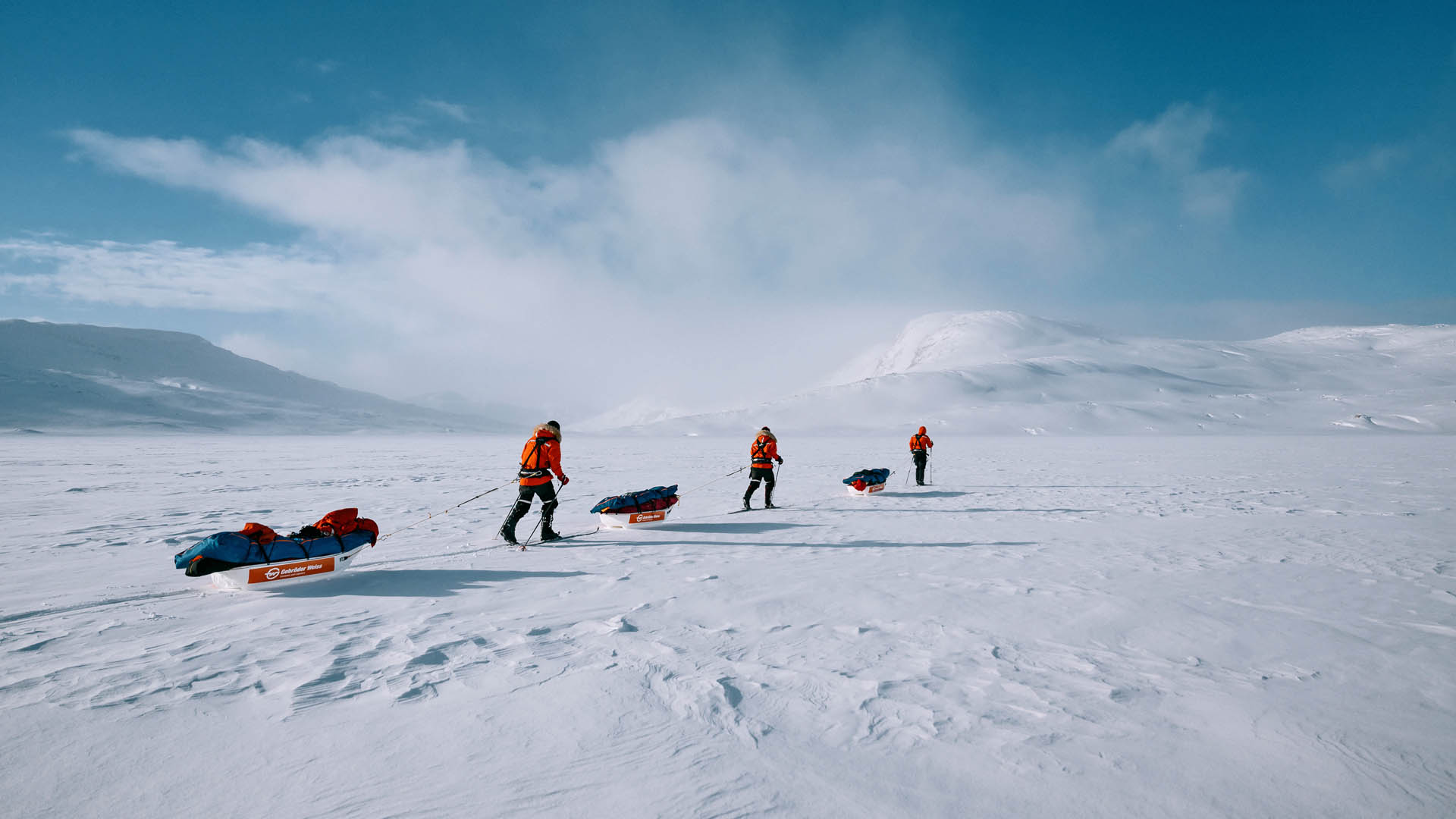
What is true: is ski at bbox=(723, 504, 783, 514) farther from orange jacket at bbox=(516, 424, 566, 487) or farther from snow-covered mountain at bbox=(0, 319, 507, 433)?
snow-covered mountain at bbox=(0, 319, 507, 433)

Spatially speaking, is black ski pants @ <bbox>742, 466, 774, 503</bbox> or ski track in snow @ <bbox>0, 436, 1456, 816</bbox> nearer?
ski track in snow @ <bbox>0, 436, 1456, 816</bbox>

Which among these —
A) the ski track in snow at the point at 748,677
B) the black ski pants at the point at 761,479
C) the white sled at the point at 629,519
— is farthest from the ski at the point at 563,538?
the black ski pants at the point at 761,479

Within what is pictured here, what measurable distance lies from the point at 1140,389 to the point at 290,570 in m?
99.6

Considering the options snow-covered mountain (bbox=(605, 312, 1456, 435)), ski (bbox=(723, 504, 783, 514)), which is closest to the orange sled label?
ski (bbox=(723, 504, 783, 514))

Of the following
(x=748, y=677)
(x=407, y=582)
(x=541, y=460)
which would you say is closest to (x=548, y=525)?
(x=541, y=460)

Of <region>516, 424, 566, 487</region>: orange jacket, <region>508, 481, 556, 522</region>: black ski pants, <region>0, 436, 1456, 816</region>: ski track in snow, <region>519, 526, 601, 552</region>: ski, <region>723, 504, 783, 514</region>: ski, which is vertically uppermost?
<region>516, 424, 566, 487</region>: orange jacket

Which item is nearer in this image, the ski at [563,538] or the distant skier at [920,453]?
the ski at [563,538]

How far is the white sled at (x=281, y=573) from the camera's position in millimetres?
5581

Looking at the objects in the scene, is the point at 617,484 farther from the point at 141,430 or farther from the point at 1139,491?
the point at 141,430

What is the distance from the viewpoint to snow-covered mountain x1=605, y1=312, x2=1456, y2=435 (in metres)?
65.2

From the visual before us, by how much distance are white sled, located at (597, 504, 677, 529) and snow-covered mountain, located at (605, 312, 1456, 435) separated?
199 ft

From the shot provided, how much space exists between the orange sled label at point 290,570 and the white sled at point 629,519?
3545mm

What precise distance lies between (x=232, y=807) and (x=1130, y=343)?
14170 centimetres

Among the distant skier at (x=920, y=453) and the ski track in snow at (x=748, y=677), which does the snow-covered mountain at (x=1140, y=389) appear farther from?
the ski track in snow at (x=748, y=677)
